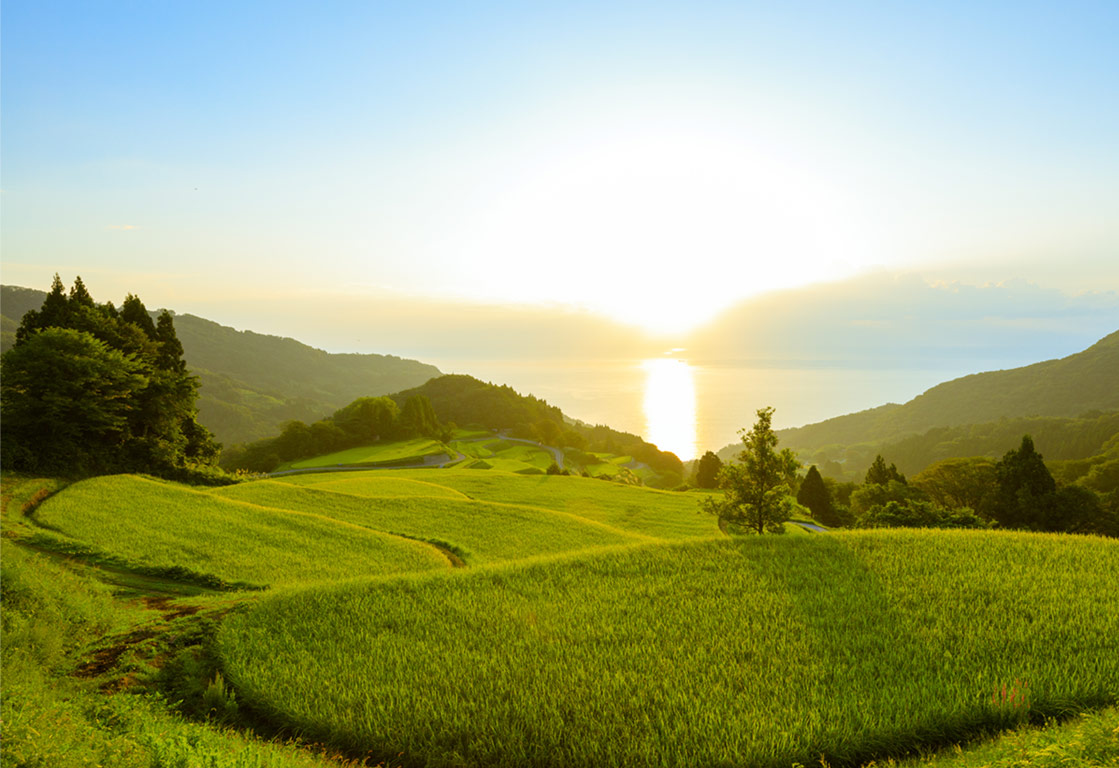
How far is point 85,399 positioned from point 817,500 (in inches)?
2587

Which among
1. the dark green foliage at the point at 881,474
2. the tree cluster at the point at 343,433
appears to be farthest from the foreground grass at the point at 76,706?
the tree cluster at the point at 343,433

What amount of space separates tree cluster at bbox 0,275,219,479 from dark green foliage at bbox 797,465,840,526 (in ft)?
194

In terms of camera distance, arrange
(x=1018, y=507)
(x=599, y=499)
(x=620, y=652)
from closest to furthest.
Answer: (x=620, y=652), (x=1018, y=507), (x=599, y=499)

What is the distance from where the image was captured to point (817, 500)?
188 feet

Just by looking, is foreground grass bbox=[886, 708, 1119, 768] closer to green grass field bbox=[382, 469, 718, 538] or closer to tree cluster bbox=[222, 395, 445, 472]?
green grass field bbox=[382, 469, 718, 538]

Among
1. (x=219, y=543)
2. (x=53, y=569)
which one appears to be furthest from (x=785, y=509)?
(x=53, y=569)

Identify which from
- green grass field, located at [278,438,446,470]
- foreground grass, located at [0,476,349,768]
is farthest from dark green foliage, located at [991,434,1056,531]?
green grass field, located at [278,438,446,470]

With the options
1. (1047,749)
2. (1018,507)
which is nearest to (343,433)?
(1018,507)

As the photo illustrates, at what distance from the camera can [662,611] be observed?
1204cm

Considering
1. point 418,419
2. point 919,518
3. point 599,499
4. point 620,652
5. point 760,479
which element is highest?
point 418,419

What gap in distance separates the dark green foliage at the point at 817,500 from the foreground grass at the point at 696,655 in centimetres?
4513

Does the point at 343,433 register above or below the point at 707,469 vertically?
above

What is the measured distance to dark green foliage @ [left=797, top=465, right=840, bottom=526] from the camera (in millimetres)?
56469

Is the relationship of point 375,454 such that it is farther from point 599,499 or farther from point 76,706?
point 76,706
